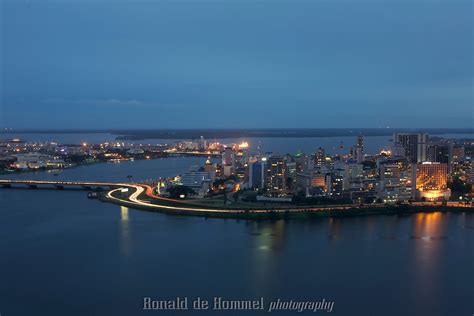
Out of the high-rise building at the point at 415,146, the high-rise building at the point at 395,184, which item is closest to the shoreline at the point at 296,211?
the high-rise building at the point at 395,184

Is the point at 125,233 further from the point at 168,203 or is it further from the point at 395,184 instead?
the point at 395,184

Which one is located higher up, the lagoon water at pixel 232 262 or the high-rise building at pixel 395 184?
the high-rise building at pixel 395 184

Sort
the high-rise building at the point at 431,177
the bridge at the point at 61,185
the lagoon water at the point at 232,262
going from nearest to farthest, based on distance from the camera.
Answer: the lagoon water at the point at 232,262 < the high-rise building at the point at 431,177 < the bridge at the point at 61,185

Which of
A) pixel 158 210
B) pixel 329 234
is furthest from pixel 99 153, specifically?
pixel 329 234

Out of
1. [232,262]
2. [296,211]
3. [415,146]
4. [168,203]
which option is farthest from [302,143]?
[232,262]

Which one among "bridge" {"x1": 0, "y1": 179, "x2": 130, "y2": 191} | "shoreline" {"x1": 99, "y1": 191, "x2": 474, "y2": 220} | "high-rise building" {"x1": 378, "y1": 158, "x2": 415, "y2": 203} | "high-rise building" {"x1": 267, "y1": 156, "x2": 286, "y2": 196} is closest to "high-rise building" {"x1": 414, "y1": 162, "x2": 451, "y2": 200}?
"high-rise building" {"x1": 378, "y1": 158, "x2": 415, "y2": 203}

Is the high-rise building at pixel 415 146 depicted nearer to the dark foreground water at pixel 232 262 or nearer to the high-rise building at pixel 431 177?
the high-rise building at pixel 431 177

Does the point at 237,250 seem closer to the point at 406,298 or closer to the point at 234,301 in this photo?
the point at 234,301
